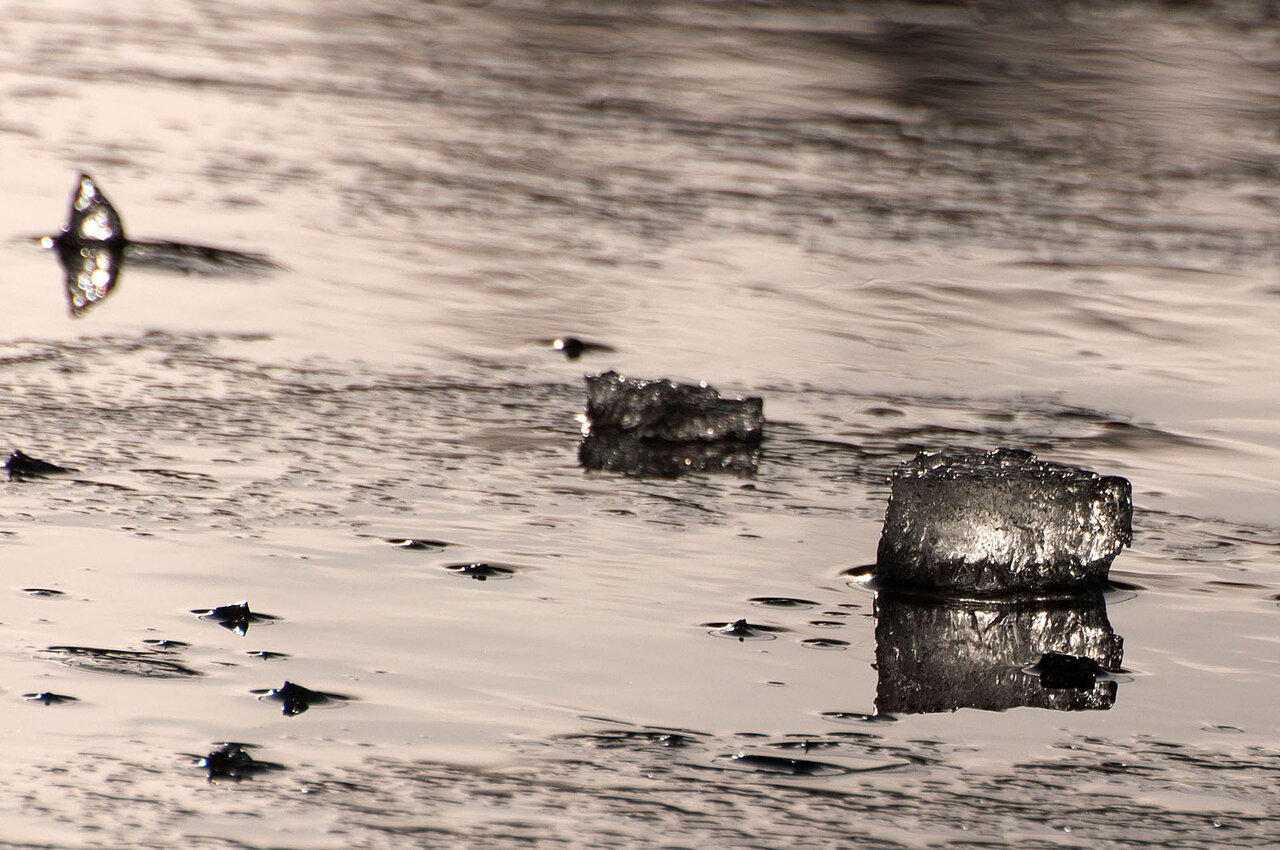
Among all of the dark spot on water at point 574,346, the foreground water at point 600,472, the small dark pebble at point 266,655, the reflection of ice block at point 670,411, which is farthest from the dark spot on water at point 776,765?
the dark spot on water at point 574,346

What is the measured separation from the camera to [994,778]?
2.41m

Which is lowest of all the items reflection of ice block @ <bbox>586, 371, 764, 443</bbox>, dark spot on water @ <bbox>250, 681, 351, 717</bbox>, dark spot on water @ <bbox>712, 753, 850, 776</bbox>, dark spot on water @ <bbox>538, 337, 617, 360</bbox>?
dark spot on water @ <bbox>250, 681, 351, 717</bbox>

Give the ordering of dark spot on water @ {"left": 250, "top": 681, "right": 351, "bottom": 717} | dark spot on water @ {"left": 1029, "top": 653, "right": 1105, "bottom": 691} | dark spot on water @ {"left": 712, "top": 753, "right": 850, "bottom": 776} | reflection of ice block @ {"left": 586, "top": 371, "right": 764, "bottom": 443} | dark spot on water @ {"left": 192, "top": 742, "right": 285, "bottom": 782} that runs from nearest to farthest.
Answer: dark spot on water @ {"left": 192, "top": 742, "right": 285, "bottom": 782} < dark spot on water @ {"left": 712, "top": 753, "right": 850, "bottom": 776} < dark spot on water @ {"left": 250, "top": 681, "right": 351, "bottom": 717} < dark spot on water @ {"left": 1029, "top": 653, "right": 1105, "bottom": 691} < reflection of ice block @ {"left": 586, "top": 371, "right": 764, "bottom": 443}

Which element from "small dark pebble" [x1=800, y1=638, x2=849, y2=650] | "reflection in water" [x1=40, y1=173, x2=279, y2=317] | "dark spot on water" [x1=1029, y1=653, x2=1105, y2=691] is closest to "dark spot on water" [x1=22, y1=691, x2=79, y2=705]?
"small dark pebble" [x1=800, y1=638, x2=849, y2=650]

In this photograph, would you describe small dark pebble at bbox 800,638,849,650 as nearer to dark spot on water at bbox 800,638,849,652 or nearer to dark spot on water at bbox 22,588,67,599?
dark spot on water at bbox 800,638,849,652

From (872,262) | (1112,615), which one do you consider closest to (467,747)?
(1112,615)

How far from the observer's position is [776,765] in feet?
7.93

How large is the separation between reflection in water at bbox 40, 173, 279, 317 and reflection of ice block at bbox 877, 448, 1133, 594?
2.63 metres

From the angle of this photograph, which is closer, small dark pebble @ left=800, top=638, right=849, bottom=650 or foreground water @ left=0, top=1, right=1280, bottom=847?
foreground water @ left=0, top=1, right=1280, bottom=847

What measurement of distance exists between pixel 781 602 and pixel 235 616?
2.59 ft

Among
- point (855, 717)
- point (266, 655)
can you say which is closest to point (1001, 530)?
point (855, 717)

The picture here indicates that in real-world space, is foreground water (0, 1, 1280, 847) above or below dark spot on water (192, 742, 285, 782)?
above

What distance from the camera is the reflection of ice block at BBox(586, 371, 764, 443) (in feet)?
13.2

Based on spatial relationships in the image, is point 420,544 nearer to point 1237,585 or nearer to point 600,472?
point 600,472
